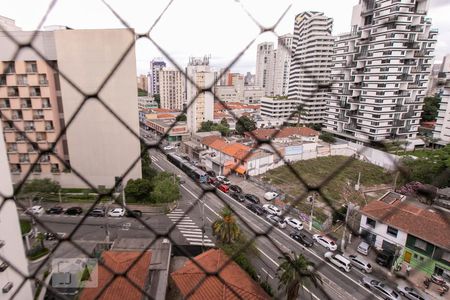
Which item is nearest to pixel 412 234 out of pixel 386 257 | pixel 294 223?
pixel 386 257

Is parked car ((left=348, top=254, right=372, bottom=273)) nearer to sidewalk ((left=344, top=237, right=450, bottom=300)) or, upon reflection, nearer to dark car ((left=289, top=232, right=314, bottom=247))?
sidewalk ((left=344, top=237, right=450, bottom=300))

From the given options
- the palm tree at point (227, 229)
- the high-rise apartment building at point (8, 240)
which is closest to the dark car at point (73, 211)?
the palm tree at point (227, 229)

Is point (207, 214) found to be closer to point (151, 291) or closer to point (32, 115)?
point (151, 291)

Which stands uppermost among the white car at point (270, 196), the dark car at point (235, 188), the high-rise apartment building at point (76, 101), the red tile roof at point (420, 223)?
the high-rise apartment building at point (76, 101)

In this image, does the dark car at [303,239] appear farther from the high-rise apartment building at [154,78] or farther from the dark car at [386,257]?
the high-rise apartment building at [154,78]

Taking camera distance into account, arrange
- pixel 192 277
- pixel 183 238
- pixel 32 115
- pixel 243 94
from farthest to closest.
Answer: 1. pixel 243 94
2. pixel 32 115
3. pixel 183 238
4. pixel 192 277

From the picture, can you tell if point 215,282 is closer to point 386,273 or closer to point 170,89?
point 386,273

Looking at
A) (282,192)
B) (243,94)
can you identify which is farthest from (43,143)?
(243,94)
